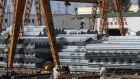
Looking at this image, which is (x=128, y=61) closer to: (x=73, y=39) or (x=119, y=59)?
(x=119, y=59)

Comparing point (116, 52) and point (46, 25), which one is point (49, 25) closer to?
point (46, 25)

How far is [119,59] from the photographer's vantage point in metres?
33.7

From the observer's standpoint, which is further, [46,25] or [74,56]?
[74,56]

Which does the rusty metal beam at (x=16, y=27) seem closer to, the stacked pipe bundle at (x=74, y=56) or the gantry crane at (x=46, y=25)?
the gantry crane at (x=46, y=25)

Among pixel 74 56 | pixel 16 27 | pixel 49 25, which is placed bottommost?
pixel 74 56

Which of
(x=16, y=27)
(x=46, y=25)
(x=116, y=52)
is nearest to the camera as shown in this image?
(x=116, y=52)

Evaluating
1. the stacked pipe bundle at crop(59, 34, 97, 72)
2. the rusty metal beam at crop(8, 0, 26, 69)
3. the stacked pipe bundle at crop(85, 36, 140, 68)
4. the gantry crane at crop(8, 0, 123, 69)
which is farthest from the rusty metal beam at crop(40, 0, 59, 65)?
the stacked pipe bundle at crop(85, 36, 140, 68)

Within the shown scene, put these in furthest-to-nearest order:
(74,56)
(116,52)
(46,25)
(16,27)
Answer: (16,27) < (74,56) < (46,25) < (116,52)

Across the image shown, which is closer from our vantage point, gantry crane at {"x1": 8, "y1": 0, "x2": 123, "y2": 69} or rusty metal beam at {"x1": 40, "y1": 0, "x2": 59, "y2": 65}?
rusty metal beam at {"x1": 40, "y1": 0, "x2": 59, "y2": 65}

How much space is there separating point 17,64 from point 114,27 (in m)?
27.9

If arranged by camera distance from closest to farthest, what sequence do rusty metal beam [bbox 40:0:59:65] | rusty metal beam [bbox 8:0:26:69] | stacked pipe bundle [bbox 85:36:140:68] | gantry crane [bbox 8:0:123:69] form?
stacked pipe bundle [bbox 85:36:140:68] < rusty metal beam [bbox 40:0:59:65] < gantry crane [bbox 8:0:123:69] < rusty metal beam [bbox 8:0:26:69]

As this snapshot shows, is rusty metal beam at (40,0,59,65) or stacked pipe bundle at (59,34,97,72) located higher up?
rusty metal beam at (40,0,59,65)

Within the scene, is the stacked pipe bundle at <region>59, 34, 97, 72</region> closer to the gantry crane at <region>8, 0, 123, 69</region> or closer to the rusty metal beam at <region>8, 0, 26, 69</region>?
the gantry crane at <region>8, 0, 123, 69</region>

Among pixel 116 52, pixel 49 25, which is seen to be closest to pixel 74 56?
pixel 49 25
